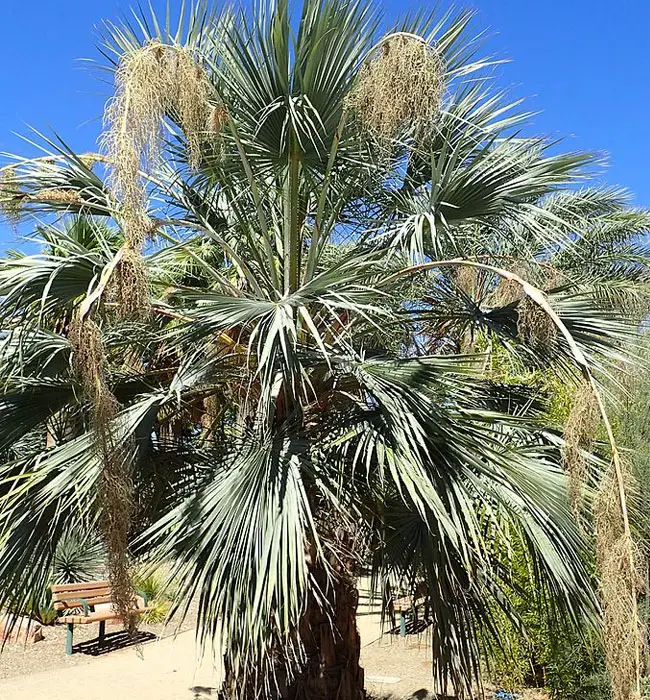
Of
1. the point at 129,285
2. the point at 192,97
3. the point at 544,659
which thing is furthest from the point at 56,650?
the point at 192,97

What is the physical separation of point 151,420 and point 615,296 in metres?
6.59

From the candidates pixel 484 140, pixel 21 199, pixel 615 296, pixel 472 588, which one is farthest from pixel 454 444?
pixel 615 296

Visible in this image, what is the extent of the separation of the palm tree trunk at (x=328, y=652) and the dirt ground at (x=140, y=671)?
212cm

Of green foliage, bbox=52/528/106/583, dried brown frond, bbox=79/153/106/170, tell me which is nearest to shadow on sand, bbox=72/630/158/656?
green foliage, bbox=52/528/106/583

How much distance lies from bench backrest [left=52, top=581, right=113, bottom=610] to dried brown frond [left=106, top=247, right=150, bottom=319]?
23.4 ft

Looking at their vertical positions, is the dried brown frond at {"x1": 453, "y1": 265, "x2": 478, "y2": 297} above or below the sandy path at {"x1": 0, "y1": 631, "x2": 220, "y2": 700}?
above

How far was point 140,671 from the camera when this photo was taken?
8.29 m

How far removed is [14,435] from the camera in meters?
4.38

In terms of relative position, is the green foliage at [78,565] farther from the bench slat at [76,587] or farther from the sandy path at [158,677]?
the sandy path at [158,677]

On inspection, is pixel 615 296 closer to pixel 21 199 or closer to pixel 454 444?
pixel 454 444

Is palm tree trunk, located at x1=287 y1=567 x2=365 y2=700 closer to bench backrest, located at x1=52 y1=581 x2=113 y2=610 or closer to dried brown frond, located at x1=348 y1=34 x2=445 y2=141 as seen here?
dried brown frond, located at x1=348 y1=34 x2=445 y2=141

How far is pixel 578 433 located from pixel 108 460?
212cm

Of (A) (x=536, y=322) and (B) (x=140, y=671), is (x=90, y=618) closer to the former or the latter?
(B) (x=140, y=671)

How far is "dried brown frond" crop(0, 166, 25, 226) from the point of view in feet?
15.1
